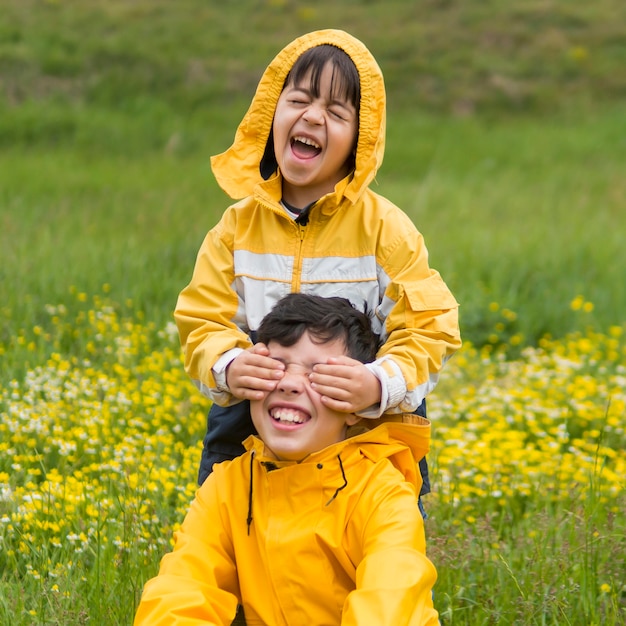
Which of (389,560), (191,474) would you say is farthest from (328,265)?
(191,474)

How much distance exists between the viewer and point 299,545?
2.62 meters

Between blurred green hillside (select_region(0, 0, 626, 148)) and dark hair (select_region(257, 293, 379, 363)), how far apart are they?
347 inches

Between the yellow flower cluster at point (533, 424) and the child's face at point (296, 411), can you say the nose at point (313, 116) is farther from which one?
the yellow flower cluster at point (533, 424)

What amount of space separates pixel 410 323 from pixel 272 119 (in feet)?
2.57

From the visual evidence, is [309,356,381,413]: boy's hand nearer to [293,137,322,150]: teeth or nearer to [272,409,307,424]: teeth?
[272,409,307,424]: teeth

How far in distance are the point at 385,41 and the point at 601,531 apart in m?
13.5

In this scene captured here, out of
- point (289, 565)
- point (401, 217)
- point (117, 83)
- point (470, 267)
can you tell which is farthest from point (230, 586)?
point (117, 83)

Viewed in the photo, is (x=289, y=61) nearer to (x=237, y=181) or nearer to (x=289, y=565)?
(x=237, y=181)

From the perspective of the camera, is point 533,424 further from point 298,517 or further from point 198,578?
point 198,578

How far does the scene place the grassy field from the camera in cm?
330

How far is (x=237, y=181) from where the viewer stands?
3.14 m

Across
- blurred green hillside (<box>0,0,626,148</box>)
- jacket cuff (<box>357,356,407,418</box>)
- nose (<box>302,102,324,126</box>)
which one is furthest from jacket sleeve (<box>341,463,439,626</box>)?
blurred green hillside (<box>0,0,626,148</box>)

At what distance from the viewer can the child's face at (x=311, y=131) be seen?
296cm

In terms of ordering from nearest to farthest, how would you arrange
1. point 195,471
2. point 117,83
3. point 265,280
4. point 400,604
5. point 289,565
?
point 400,604 < point 289,565 < point 265,280 < point 195,471 < point 117,83
